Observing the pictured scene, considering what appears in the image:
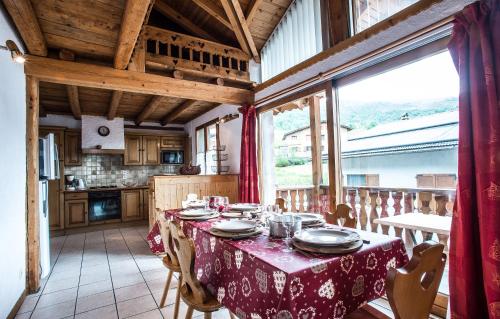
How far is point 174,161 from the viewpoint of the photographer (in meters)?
6.40

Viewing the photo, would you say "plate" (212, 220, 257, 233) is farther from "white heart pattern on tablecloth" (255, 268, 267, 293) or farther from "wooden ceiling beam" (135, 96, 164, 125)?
"wooden ceiling beam" (135, 96, 164, 125)

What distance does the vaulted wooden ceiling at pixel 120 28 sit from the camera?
224 centimetres

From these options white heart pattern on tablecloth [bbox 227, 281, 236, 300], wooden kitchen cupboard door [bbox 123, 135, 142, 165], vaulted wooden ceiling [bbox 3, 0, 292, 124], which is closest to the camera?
white heart pattern on tablecloth [bbox 227, 281, 236, 300]

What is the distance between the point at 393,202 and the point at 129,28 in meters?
3.23

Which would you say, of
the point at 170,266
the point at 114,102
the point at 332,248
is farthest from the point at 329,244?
the point at 114,102

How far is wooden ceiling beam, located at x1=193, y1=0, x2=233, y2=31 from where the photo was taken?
10.9ft

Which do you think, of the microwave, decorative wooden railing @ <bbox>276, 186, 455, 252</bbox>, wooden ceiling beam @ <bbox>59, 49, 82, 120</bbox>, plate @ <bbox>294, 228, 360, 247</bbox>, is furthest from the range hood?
plate @ <bbox>294, 228, 360, 247</bbox>

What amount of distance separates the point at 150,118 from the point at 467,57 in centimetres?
591

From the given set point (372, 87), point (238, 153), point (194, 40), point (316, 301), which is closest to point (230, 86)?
point (194, 40)

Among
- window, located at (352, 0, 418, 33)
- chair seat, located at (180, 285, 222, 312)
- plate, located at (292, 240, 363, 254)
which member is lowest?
chair seat, located at (180, 285, 222, 312)

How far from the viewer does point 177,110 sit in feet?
17.4

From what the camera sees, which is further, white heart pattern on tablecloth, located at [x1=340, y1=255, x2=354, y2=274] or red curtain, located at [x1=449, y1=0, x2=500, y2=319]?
red curtain, located at [x1=449, y1=0, x2=500, y2=319]

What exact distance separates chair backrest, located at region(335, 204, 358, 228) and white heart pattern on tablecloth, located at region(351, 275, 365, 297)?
71 cm

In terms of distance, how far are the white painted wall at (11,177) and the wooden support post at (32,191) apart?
0.27 ft
